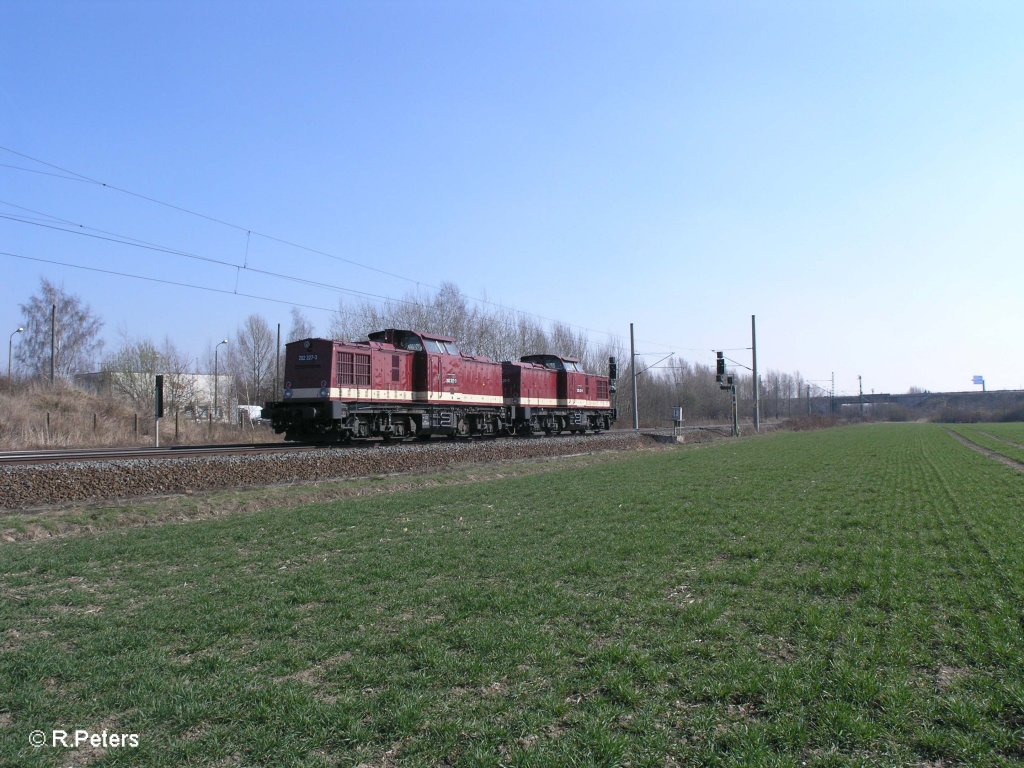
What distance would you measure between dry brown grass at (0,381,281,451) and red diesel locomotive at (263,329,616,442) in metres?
10.2

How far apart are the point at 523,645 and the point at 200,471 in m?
13.5

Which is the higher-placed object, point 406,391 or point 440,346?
point 440,346

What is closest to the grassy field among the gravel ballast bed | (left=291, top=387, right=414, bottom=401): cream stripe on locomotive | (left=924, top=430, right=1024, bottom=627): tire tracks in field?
(left=924, top=430, right=1024, bottom=627): tire tracks in field

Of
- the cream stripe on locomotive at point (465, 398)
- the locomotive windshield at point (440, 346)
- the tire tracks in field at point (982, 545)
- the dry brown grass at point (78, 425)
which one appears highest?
the locomotive windshield at point (440, 346)

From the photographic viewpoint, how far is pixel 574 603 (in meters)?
6.66

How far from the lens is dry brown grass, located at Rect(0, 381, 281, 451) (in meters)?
28.9

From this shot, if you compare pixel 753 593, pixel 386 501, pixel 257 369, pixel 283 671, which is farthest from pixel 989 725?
pixel 257 369

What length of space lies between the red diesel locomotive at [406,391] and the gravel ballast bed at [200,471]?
2640 millimetres

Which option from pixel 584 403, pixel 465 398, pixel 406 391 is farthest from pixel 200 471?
pixel 584 403

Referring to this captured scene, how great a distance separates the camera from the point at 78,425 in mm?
31250

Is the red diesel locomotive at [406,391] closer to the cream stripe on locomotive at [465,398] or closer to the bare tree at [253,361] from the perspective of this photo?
the cream stripe on locomotive at [465,398]

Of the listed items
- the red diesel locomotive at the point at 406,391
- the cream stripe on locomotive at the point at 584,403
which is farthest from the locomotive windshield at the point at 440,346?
the cream stripe on locomotive at the point at 584,403

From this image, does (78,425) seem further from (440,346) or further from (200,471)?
(200,471)

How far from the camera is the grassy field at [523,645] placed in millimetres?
3994
